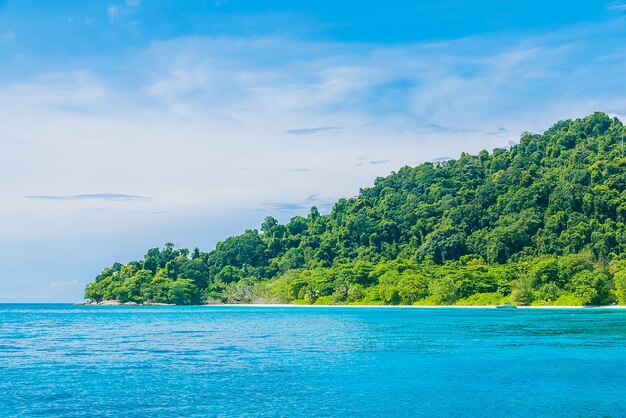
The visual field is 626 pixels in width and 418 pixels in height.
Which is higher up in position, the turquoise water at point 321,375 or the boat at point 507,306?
the turquoise water at point 321,375

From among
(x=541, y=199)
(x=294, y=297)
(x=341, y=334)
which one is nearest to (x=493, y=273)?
(x=541, y=199)

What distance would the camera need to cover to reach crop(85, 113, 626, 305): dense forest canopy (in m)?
114

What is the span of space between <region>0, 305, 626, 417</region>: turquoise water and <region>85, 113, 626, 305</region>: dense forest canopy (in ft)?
199

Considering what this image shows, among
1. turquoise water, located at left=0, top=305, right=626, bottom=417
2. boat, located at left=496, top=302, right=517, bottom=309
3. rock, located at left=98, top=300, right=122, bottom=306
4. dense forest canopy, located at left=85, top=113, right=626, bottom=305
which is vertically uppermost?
dense forest canopy, located at left=85, top=113, right=626, bottom=305

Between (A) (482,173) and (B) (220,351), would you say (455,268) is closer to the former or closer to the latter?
(A) (482,173)

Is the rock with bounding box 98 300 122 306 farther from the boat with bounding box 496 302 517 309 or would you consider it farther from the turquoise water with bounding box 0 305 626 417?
the turquoise water with bounding box 0 305 626 417

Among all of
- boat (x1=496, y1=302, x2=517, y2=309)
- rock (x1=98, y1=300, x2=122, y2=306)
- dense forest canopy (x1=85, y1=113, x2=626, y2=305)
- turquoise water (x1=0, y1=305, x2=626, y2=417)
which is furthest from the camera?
rock (x1=98, y1=300, x2=122, y2=306)

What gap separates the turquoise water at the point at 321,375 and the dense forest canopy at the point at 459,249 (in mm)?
60711

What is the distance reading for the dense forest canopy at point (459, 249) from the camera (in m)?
114

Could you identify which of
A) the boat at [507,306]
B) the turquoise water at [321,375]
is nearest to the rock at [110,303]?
the boat at [507,306]

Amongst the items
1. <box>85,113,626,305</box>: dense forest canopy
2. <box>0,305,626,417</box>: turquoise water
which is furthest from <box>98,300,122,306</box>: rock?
<box>0,305,626,417</box>: turquoise water

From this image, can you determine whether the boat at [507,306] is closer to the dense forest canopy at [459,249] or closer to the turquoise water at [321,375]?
the dense forest canopy at [459,249]

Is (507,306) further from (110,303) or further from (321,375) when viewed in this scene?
(110,303)

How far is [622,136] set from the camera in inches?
6885
